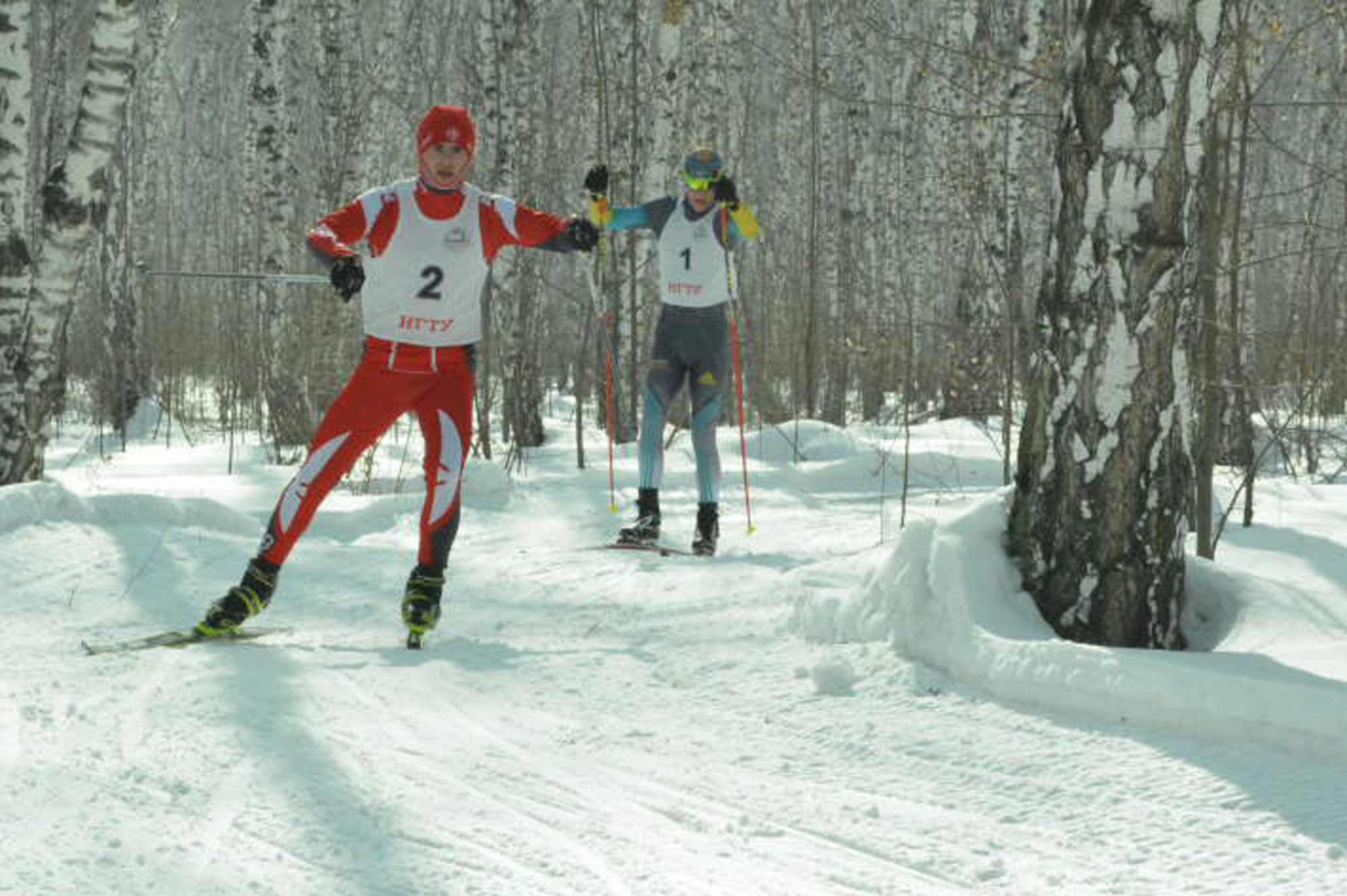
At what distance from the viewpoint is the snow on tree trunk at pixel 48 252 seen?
6.55 metres

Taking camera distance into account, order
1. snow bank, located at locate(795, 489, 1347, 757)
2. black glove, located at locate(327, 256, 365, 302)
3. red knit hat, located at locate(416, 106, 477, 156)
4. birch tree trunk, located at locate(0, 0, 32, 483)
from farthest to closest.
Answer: birch tree trunk, located at locate(0, 0, 32, 483), red knit hat, located at locate(416, 106, 477, 156), black glove, located at locate(327, 256, 365, 302), snow bank, located at locate(795, 489, 1347, 757)

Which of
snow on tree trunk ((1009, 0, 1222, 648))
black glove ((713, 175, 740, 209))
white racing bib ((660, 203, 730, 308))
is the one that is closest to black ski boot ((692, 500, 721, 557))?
white racing bib ((660, 203, 730, 308))

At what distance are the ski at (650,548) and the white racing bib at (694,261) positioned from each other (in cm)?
128

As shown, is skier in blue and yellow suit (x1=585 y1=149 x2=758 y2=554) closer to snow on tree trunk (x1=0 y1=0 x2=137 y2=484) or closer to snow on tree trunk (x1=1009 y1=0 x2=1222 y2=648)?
snow on tree trunk (x1=1009 y1=0 x2=1222 y2=648)

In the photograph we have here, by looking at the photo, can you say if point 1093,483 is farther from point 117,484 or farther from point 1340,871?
point 117,484

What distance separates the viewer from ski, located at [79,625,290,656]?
13.2ft

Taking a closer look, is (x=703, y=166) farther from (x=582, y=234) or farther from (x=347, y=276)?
(x=347, y=276)

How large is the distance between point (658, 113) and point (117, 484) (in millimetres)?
5548

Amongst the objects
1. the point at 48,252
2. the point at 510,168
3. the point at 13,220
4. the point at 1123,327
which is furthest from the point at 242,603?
the point at 510,168

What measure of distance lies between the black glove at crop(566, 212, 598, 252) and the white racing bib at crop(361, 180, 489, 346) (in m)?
0.40

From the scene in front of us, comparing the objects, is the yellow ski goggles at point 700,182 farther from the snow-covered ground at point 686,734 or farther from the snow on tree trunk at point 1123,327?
the snow on tree trunk at point 1123,327

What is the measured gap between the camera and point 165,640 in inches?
162

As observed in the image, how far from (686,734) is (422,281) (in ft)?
6.62

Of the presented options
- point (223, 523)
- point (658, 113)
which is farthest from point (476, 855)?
point (658, 113)
